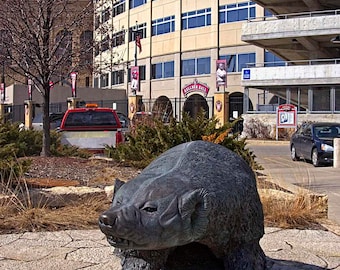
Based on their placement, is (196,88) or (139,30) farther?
(139,30)

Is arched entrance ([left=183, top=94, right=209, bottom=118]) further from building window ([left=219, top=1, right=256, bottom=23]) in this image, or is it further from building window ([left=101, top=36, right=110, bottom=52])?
building window ([left=101, top=36, right=110, bottom=52])

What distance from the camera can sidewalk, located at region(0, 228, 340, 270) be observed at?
183 inches

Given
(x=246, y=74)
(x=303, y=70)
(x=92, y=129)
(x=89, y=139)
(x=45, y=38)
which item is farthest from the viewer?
(x=246, y=74)

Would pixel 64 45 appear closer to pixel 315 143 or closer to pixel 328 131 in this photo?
pixel 315 143

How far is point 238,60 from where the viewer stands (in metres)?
46.9

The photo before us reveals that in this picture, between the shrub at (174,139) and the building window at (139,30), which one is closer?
the shrub at (174,139)

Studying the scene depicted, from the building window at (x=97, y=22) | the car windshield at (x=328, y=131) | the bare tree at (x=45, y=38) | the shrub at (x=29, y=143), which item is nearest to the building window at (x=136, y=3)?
the car windshield at (x=328, y=131)

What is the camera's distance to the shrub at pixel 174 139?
31.6 ft

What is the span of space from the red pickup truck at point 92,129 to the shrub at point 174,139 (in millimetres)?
2526

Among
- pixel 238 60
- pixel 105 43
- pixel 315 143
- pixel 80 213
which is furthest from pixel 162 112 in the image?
pixel 238 60

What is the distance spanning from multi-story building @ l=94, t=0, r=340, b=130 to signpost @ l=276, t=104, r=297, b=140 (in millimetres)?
2382

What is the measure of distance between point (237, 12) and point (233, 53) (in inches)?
145

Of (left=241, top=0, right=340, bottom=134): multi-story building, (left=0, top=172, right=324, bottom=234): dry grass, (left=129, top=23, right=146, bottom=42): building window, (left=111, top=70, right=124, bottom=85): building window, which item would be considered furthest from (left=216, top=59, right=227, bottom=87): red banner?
(left=0, top=172, right=324, bottom=234): dry grass

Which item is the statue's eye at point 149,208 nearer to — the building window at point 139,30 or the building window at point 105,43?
the building window at point 105,43
